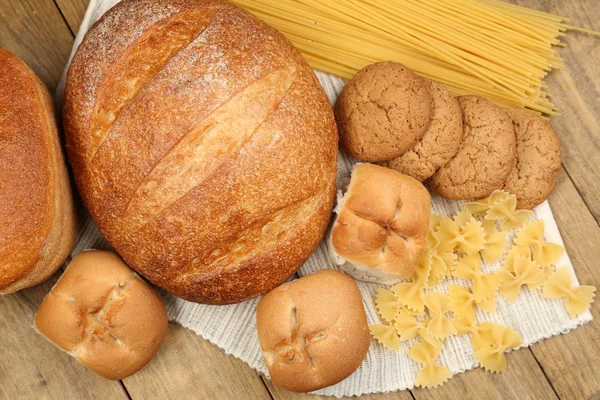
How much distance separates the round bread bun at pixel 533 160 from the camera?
52.1 inches

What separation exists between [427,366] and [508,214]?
41cm

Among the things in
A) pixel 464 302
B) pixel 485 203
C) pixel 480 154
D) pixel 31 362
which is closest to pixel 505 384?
pixel 464 302

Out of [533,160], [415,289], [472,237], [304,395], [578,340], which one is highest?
[533,160]

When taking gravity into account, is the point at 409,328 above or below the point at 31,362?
above

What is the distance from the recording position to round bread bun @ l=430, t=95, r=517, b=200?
1.30 meters

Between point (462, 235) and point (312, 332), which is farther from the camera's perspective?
point (462, 235)

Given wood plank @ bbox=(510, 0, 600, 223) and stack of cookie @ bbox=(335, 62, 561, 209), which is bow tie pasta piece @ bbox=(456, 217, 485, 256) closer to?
stack of cookie @ bbox=(335, 62, 561, 209)

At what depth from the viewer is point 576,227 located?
1.42 m

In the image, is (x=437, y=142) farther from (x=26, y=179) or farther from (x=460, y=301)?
(x=26, y=179)

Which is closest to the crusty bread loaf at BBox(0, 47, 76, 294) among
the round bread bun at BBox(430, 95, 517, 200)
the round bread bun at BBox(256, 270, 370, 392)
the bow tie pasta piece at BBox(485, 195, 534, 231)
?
the round bread bun at BBox(256, 270, 370, 392)

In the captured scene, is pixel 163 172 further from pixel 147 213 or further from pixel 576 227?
pixel 576 227

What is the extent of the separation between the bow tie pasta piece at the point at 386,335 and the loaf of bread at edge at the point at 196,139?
0.33 m

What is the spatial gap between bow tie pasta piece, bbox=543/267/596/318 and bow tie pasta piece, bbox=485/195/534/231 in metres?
0.16

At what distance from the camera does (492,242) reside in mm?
1366
